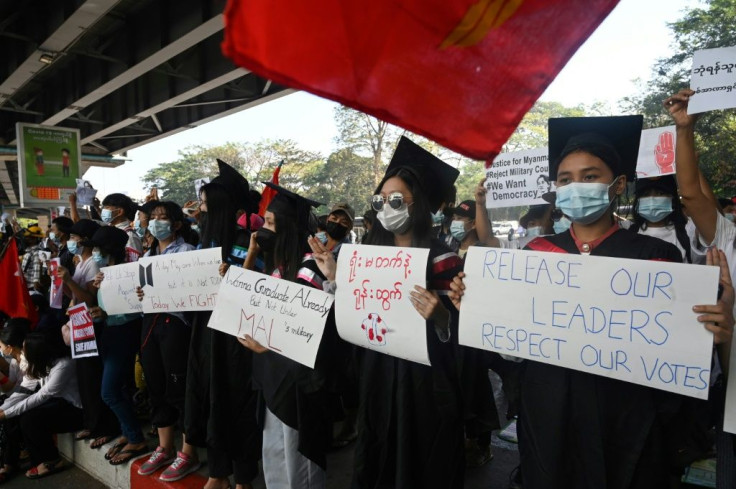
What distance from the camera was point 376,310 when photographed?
235 cm

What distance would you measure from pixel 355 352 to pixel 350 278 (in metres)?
0.61

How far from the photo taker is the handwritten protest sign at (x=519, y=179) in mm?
4664

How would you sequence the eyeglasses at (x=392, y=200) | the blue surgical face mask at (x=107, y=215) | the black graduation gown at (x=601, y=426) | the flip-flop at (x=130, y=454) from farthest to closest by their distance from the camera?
the blue surgical face mask at (x=107, y=215) < the flip-flop at (x=130, y=454) < the eyeglasses at (x=392, y=200) < the black graduation gown at (x=601, y=426)

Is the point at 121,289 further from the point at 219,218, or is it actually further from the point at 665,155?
the point at 665,155

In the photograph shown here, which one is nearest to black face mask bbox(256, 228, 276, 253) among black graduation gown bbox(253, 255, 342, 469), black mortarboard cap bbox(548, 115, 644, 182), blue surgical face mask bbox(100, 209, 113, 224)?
black graduation gown bbox(253, 255, 342, 469)

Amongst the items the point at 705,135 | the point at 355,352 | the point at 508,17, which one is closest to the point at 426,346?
the point at 355,352

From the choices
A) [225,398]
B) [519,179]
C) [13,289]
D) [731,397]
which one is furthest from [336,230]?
[731,397]

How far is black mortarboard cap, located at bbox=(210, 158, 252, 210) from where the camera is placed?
3607mm

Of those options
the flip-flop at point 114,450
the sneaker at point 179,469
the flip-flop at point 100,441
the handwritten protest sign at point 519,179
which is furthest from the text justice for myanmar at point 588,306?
the flip-flop at point 100,441

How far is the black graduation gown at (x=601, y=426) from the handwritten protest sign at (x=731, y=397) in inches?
8.7

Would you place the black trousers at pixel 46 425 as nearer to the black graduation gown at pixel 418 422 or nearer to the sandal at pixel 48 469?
the sandal at pixel 48 469

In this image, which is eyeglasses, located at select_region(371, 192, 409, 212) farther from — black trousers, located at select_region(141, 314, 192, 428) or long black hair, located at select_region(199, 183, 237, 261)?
A: black trousers, located at select_region(141, 314, 192, 428)

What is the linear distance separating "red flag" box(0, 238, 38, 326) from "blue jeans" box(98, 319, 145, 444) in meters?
1.37

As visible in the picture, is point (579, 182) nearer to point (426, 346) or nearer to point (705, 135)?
point (426, 346)
